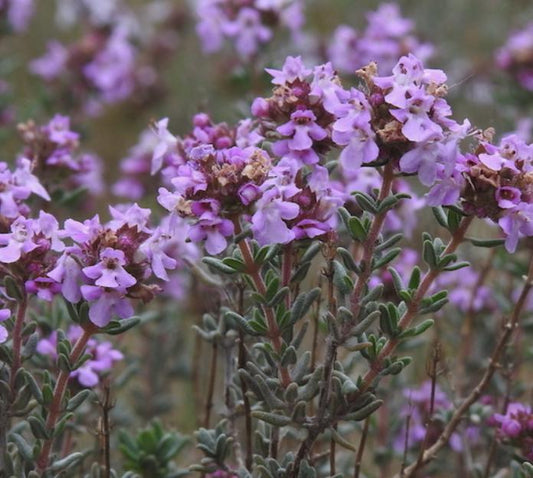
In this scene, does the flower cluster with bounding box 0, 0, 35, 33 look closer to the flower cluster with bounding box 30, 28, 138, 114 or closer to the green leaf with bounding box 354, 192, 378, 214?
the flower cluster with bounding box 30, 28, 138, 114

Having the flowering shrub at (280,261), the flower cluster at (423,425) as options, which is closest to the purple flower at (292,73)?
the flowering shrub at (280,261)

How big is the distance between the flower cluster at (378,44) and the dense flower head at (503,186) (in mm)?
2260

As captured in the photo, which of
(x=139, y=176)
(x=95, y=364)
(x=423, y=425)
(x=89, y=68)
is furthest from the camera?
(x=89, y=68)

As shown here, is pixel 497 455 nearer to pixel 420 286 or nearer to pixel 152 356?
pixel 420 286

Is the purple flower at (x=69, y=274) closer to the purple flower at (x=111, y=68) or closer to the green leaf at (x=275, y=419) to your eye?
the green leaf at (x=275, y=419)

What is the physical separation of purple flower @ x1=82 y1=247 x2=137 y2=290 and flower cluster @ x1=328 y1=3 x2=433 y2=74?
2516 mm

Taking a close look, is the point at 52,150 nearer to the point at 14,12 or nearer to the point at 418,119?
the point at 418,119

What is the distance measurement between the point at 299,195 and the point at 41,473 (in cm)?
94

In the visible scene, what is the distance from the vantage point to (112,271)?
1904mm

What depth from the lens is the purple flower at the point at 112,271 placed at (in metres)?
1.88

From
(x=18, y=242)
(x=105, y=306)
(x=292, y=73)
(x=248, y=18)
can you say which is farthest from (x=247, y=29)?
(x=105, y=306)

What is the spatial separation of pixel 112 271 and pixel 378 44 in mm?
2674

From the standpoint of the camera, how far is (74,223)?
6.47 feet

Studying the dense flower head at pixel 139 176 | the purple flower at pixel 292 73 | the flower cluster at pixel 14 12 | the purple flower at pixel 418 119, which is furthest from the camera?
the flower cluster at pixel 14 12
